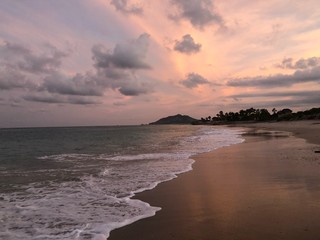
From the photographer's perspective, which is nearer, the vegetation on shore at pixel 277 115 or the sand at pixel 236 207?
the sand at pixel 236 207

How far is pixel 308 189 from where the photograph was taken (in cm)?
1038

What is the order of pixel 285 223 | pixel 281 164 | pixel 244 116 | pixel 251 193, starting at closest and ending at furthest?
pixel 285 223 → pixel 251 193 → pixel 281 164 → pixel 244 116

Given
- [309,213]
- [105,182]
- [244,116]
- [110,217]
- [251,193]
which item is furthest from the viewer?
[244,116]

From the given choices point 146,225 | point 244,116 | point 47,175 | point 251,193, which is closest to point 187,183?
point 251,193

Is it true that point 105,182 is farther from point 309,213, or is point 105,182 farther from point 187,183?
point 309,213

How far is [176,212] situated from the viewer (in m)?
8.70

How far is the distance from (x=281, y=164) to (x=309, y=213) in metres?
8.86

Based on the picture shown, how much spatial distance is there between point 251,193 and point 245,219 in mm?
2824

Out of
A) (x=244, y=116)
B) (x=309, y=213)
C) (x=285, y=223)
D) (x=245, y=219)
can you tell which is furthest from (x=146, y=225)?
(x=244, y=116)

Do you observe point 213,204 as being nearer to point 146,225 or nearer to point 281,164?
point 146,225

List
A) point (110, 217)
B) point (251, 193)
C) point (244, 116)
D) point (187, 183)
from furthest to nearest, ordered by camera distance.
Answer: point (244, 116) → point (187, 183) → point (251, 193) → point (110, 217)

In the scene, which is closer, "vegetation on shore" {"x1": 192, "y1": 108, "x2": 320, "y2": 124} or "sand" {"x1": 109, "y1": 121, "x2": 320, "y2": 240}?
"sand" {"x1": 109, "y1": 121, "x2": 320, "y2": 240}

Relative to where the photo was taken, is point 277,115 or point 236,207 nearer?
point 236,207

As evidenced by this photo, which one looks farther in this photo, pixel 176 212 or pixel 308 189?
pixel 308 189
